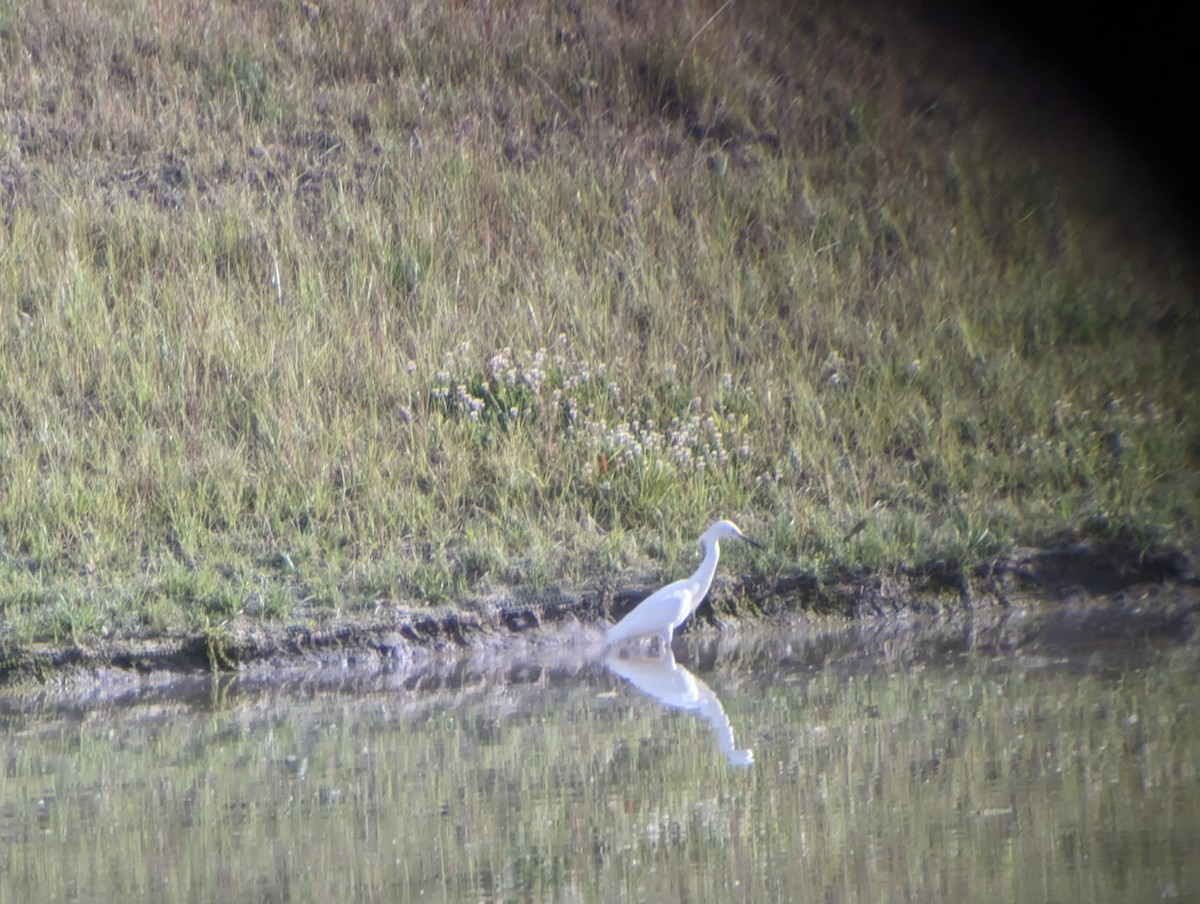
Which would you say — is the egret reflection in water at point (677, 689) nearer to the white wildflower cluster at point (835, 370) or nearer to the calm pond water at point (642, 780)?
the calm pond water at point (642, 780)

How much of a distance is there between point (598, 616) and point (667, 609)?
2.19 ft

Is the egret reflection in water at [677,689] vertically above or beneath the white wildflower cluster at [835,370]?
beneath

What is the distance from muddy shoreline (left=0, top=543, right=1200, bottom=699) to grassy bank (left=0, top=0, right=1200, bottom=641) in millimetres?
133

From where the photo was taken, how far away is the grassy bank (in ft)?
26.7

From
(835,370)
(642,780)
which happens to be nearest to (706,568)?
(642,780)

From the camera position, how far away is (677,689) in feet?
21.0

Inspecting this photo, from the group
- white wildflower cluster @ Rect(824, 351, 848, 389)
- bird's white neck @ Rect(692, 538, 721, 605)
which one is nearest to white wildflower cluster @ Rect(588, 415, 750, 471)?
white wildflower cluster @ Rect(824, 351, 848, 389)

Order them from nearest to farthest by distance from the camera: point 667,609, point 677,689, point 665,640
A: point 677,689 → point 667,609 → point 665,640

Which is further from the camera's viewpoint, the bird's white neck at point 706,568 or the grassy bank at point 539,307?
the grassy bank at point 539,307

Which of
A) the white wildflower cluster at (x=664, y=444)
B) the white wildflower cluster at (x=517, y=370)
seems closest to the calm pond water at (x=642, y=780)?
the white wildflower cluster at (x=664, y=444)

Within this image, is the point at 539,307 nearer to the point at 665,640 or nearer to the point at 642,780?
the point at 665,640

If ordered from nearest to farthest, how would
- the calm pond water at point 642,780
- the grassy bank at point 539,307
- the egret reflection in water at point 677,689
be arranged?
the calm pond water at point 642,780 → the egret reflection in water at point 677,689 → the grassy bank at point 539,307

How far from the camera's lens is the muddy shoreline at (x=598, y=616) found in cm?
711

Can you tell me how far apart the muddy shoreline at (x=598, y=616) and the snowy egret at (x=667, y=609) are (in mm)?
379
